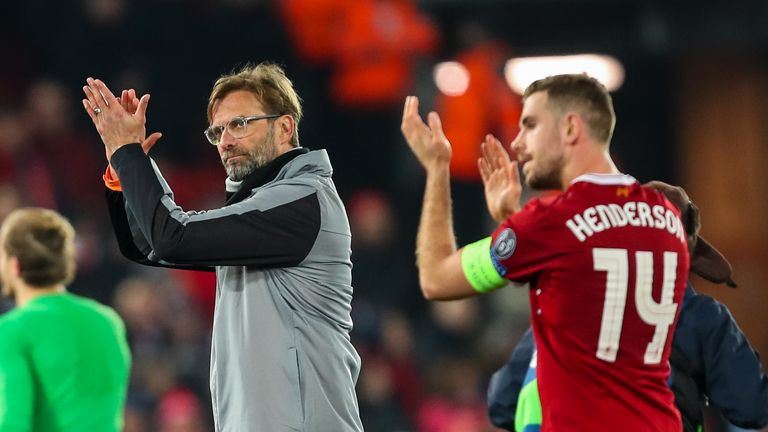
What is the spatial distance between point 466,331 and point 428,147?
6447 millimetres

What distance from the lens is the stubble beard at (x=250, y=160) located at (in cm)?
369

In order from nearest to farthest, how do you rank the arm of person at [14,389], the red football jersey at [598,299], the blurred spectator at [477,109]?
the red football jersey at [598,299], the arm of person at [14,389], the blurred spectator at [477,109]

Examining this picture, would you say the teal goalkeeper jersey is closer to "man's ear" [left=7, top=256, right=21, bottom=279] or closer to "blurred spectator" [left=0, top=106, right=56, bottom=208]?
"man's ear" [left=7, top=256, right=21, bottom=279]

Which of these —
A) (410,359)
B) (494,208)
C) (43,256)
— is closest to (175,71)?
(410,359)

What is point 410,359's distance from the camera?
372 inches

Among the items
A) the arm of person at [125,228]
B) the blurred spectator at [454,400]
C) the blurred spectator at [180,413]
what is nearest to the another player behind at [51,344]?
the arm of person at [125,228]

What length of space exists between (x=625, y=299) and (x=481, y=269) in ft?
1.24

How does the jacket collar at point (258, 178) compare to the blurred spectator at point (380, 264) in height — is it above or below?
above

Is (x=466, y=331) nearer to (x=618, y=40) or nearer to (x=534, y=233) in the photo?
(x=618, y=40)

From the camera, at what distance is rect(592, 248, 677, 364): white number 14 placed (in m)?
3.25

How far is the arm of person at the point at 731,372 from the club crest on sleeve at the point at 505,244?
84 cm

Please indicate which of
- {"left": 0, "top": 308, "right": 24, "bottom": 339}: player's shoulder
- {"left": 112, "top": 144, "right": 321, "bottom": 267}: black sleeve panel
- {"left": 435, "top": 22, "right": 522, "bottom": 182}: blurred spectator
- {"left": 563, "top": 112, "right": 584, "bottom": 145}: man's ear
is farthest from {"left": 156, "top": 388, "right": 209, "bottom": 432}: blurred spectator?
{"left": 563, "top": 112, "right": 584, "bottom": 145}: man's ear

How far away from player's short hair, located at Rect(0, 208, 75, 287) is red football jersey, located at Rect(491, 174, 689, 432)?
1935 mm

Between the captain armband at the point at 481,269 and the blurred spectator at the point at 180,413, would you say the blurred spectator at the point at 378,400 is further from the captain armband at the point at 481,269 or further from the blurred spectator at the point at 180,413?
the captain armband at the point at 481,269
